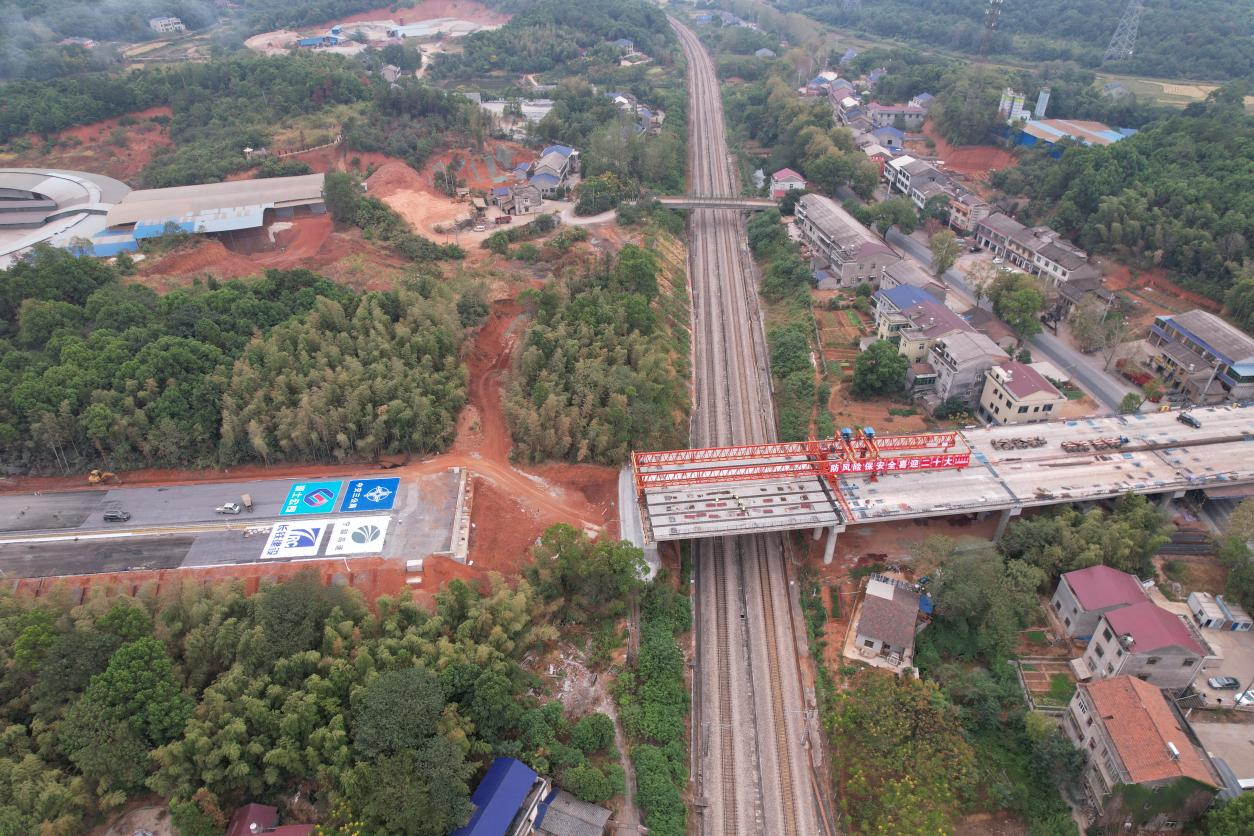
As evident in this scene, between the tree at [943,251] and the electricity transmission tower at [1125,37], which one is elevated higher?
the electricity transmission tower at [1125,37]

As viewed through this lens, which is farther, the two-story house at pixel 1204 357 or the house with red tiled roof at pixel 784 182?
the house with red tiled roof at pixel 784 182

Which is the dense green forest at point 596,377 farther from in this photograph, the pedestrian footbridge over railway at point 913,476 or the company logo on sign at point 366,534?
the company logo on sign at point 366,534

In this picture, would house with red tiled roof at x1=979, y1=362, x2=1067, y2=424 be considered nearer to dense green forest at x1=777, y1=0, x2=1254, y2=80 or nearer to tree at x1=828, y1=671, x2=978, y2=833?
tree at x1=828, y1=671, x2=978, y2=833

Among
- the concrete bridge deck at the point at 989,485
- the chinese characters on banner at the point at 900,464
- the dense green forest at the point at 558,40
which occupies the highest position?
the dense green forest at the point at 558,40

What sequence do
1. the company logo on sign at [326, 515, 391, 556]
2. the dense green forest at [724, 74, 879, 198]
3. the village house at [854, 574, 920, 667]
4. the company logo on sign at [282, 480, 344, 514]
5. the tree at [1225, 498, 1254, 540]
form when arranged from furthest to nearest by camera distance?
the dense green forest at [724, 74, 879, 198]
the company logo on sign at [282, 480, 344, 514]
the company logo on sign at [326, 515, 391, 556]
the tree at [1225, 498, 1254, 540]
the village house at [854, 574, 920, 667]

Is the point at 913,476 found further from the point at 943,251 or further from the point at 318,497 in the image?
the point at 318,497

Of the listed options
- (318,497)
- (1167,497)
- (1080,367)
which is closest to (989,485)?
(1167,497)

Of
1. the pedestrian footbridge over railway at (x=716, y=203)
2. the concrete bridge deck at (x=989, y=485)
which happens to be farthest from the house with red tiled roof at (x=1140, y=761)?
the pedestrian footbridge over railway at (x=716, y=203)

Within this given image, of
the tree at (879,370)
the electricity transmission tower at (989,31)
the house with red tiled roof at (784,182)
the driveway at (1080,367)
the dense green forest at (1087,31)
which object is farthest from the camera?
the electricity transmission tower at (989,31)

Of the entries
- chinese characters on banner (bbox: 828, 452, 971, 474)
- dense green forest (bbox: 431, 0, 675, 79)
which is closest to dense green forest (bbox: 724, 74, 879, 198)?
dense green forest (bbox: 431, 0, 675, 79)
